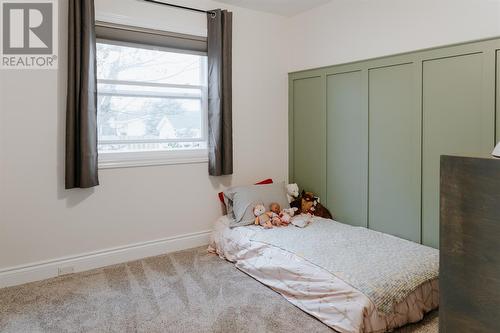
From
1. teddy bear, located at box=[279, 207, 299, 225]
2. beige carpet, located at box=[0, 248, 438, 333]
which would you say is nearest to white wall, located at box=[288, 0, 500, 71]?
teddy bear, located at box=[279, 207, 299, 225]

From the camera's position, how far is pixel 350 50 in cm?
328

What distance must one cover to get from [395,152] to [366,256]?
0.98 meters

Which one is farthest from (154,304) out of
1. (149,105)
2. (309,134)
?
(309,134)

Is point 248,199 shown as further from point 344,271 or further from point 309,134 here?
point 344,271

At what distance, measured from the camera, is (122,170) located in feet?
10.1

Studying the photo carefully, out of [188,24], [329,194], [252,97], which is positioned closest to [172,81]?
[188,24]

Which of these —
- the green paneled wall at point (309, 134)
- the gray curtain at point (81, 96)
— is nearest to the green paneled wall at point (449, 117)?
the green paneled wall at point (309, 134)

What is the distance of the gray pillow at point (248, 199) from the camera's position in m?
3.28

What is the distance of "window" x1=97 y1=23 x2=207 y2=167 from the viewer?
3.02 metres

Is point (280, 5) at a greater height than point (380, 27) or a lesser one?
greater

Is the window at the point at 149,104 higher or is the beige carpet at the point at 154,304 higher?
the window at the point at 149,104

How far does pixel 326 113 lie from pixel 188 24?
1.56 metres

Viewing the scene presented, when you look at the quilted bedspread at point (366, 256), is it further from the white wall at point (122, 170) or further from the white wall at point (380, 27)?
the white wall at point (380, 27)

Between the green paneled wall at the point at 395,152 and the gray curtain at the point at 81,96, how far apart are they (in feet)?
7.55
